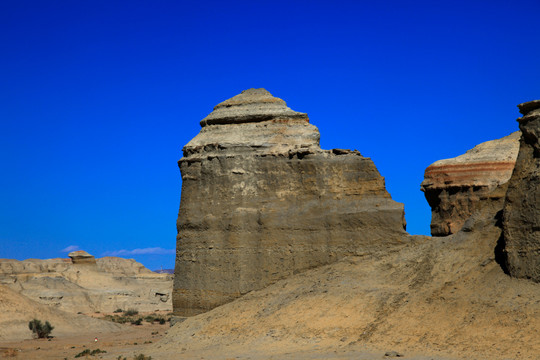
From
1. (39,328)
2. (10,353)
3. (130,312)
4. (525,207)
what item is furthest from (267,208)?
(130,312)

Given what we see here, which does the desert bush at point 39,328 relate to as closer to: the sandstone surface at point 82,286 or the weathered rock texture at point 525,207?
the sandstone surface at point 82,286

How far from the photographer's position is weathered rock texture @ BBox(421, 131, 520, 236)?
1323 inches

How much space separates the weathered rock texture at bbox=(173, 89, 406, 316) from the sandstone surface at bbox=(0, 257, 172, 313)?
32.8m

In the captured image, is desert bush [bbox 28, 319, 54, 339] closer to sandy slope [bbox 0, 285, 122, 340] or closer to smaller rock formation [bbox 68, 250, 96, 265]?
sandy slope [bbox 0, 285, 122, 340]

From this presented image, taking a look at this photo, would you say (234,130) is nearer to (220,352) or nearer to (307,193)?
(307,193)

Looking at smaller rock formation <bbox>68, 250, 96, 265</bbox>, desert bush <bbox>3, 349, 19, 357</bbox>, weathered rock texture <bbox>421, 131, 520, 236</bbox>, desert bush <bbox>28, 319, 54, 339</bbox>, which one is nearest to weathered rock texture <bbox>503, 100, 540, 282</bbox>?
weathered rock texture <bbox>421, 131, 520, 236</bbox>

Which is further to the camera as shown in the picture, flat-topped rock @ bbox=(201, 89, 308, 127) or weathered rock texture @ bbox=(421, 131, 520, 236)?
weathered rock texture @ bbox=(421, 131, 520, 236)

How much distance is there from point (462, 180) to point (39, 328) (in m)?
24.7

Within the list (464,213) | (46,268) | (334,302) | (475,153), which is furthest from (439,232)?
(46,268)

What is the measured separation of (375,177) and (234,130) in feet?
16.4

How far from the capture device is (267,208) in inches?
731

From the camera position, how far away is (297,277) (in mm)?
17594

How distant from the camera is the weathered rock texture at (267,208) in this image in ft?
57.9

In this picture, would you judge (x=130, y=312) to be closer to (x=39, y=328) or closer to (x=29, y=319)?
(x=29, y=319)
